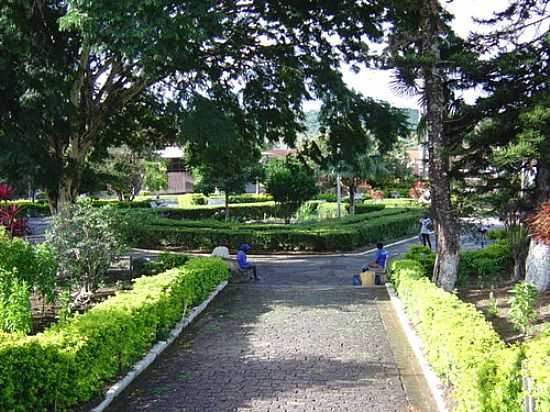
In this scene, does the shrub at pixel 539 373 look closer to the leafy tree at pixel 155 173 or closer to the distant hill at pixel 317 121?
the distant hill at pixel 317 121

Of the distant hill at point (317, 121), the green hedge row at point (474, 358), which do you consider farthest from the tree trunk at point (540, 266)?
the distant hill at point (317, 121)

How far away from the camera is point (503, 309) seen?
962cm

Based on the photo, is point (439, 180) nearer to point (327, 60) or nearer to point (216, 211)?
point (327, 60)

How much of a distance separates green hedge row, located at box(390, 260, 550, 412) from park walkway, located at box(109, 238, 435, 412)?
0.47 meters

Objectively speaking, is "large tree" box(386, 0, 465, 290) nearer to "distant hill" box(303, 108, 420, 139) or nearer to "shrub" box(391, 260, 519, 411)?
"distant hill" box(303, 108, 420, 139)

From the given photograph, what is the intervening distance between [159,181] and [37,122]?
3836cm

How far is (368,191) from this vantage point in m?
52.7

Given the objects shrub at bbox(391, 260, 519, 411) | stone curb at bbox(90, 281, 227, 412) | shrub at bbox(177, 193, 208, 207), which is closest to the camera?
shrub at bbox(391, 260, 519, 411)

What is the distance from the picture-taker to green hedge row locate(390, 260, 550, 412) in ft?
14.0

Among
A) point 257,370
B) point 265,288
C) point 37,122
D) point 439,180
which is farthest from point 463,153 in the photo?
point 37,122

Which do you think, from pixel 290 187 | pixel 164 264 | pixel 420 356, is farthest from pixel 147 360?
pixel 290 187

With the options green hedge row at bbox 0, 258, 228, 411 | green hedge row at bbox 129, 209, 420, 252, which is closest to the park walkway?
green hedge row at bbox 0, 258, 228, 411

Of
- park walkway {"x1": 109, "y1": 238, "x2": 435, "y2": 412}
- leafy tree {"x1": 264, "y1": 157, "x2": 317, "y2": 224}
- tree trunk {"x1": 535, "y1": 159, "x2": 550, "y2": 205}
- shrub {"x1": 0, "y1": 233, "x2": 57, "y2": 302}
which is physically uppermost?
leafy tree {"x1": 264, "y1": 157, "x2": 317, "y2": 224}

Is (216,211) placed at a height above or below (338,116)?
below
